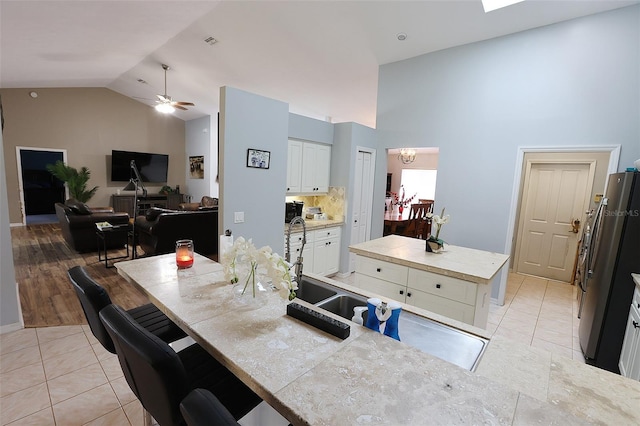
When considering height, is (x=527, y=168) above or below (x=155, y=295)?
above

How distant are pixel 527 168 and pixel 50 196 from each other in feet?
41.1

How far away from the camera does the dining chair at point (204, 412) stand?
0.63 meters

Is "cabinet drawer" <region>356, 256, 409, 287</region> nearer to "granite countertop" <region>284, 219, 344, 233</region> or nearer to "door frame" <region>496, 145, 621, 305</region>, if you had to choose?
"granite countertop" <region>284, 219, 344, 233</region>

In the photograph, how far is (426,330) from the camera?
4.44 ft

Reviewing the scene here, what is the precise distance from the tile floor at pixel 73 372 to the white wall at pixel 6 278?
0.12 m

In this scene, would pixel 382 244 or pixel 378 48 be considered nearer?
pixel 382 244

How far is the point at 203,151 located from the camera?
9273 mm

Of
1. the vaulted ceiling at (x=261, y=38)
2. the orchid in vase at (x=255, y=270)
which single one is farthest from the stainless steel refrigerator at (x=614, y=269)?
the orchid in vase at (x=255, y=270)

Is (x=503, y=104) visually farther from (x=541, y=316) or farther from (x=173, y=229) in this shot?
(x=173, y=229)

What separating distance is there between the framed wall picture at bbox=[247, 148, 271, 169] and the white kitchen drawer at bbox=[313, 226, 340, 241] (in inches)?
48.8

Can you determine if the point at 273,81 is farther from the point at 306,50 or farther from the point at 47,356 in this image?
the point at 47,356

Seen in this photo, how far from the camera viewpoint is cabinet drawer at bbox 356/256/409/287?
2490 mm

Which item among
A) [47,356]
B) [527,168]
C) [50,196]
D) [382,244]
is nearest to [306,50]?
[382,244]

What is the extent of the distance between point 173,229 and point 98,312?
366 centimetres
